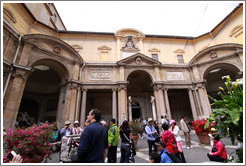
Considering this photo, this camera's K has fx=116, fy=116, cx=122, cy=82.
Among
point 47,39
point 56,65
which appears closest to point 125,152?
point 56,65

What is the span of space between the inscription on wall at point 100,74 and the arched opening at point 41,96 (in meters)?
5.49

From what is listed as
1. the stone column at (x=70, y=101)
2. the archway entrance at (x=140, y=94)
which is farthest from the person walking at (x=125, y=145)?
the archway entrance at (x=140, y=94)

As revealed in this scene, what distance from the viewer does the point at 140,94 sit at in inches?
736

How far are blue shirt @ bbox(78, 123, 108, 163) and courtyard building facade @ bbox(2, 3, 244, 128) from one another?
9.40m

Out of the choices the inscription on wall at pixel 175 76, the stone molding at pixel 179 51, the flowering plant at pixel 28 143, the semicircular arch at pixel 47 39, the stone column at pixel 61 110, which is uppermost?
the stone molding at pixel 179 51

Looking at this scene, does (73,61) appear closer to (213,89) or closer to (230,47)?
(230,47)

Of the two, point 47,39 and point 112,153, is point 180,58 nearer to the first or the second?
point 47,39

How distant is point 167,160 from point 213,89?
20.3 meters

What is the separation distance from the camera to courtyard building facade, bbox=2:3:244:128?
33.5 ft

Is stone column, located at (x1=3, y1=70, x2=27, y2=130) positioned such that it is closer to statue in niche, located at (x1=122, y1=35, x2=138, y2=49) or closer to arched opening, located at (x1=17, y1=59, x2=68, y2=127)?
arched opening, located at (x1=17, y1=59, x2=68, y2=127)

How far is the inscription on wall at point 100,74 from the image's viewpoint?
567 inches

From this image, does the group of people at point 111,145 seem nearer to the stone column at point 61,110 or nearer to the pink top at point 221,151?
the pink top at point 221,151

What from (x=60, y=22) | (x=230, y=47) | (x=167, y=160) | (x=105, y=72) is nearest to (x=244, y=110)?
(x=167, y=160)

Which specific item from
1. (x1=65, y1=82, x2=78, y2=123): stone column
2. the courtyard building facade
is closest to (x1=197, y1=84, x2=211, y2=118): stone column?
the courtyard building facade
